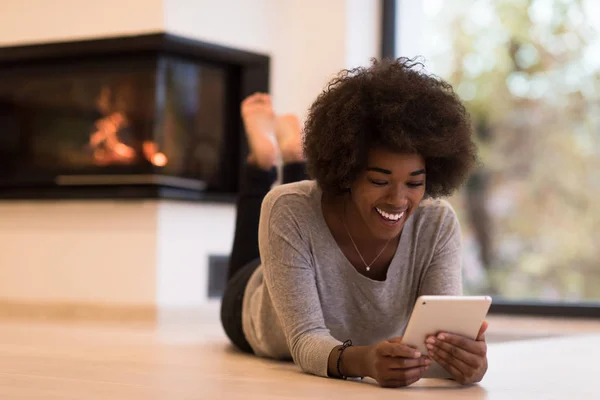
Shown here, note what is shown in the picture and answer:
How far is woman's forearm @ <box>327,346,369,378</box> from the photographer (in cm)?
193

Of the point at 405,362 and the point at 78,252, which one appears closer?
the point at 405,362

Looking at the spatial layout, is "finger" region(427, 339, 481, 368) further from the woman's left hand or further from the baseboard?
the baseboard

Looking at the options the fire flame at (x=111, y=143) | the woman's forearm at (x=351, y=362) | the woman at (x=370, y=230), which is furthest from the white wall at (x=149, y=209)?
the woman's forearm at (x=351, y=362)

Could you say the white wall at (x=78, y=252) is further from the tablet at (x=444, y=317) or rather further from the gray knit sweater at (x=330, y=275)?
the tablet at (x=444, y=317)

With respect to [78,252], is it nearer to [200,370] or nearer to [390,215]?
[200,370]

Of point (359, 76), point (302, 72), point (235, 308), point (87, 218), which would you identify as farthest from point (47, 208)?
point (359, 76)

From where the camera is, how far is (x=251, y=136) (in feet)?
10.1

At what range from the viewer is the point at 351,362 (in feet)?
6.43

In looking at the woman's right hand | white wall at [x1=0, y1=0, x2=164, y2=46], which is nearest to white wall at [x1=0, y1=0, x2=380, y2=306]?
white wall at [x1=0, y1=0, x2=164, y2=46]

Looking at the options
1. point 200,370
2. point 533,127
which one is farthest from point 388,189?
point 533,127

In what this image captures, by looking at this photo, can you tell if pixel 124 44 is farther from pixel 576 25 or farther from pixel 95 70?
pixel 576 25

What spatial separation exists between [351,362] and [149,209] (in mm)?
2448

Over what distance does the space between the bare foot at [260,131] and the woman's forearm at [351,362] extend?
3.49ft

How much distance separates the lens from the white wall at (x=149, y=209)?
428 cm
